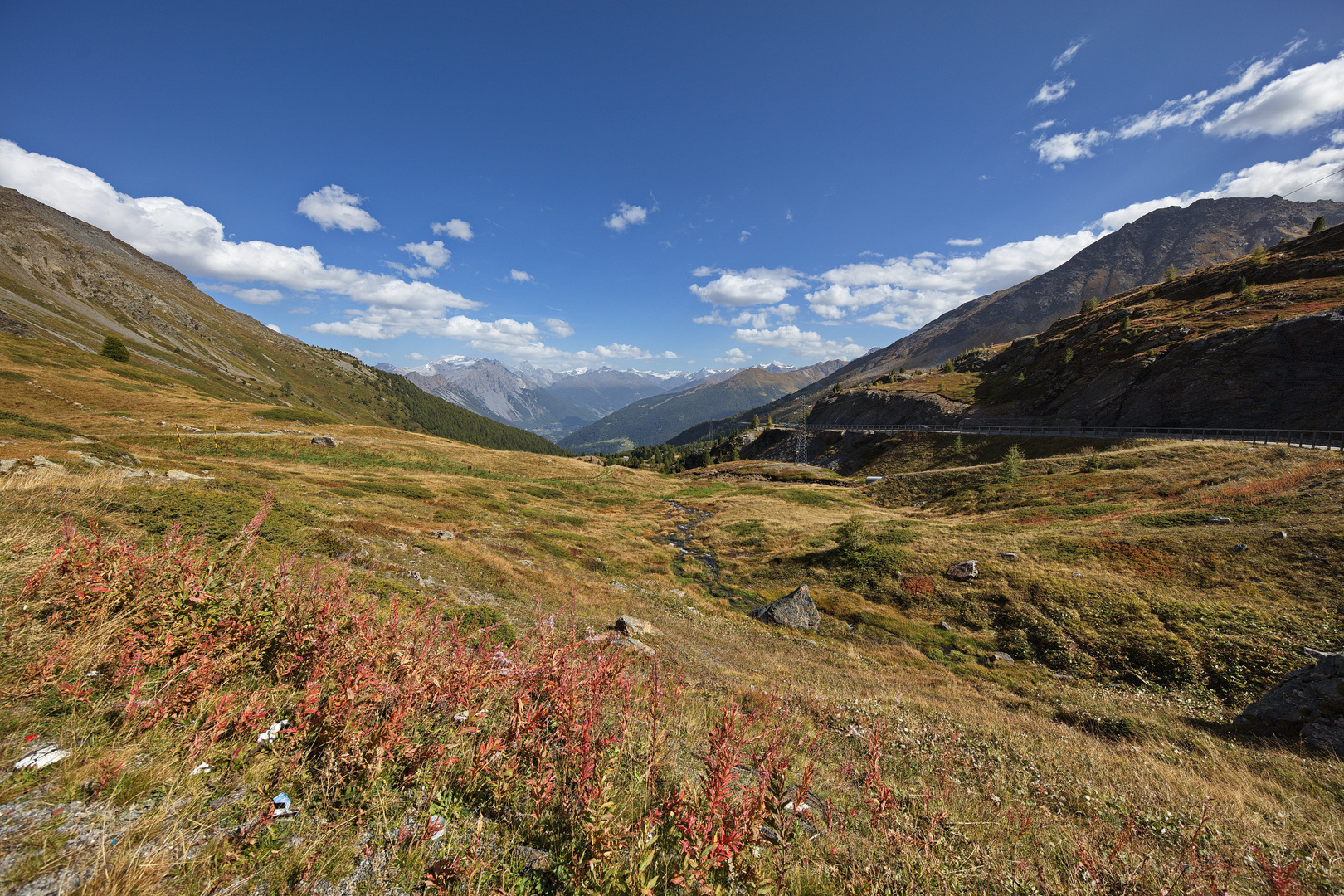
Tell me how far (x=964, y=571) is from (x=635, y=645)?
2226 cm

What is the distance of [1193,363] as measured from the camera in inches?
2549

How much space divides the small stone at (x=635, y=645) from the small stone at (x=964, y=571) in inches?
830

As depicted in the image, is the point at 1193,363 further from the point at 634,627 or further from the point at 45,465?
the point at 45,465

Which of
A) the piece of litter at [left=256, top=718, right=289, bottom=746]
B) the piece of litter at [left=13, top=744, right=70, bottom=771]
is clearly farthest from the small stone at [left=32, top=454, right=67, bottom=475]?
the piece of litter at [left=256, top=718, right=289, bottom=746]

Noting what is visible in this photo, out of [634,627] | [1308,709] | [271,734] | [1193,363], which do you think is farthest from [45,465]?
[1193,363]

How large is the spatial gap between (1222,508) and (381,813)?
42.1m

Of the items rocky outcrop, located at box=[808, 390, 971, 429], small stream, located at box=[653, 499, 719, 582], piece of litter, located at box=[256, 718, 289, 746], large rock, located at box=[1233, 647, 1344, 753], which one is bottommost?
small stream, located at box=[653, 499, 719, 582]

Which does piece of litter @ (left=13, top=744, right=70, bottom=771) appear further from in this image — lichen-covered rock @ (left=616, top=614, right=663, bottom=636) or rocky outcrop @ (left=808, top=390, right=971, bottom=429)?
rocky outcrop @ (left=808, top=390, right=971, bottom=429)

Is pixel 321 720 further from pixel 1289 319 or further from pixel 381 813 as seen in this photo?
pixel 1289 319

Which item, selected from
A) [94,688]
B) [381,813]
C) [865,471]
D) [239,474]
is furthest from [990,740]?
[865,471]

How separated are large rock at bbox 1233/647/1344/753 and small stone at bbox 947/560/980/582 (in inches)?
536

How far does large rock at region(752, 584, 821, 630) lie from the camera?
23.0m

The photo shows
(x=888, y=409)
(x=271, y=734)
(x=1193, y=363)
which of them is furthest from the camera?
(x=888, y=409)

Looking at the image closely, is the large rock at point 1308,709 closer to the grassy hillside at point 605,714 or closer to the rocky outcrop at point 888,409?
the grassy hillside at point 605,714
